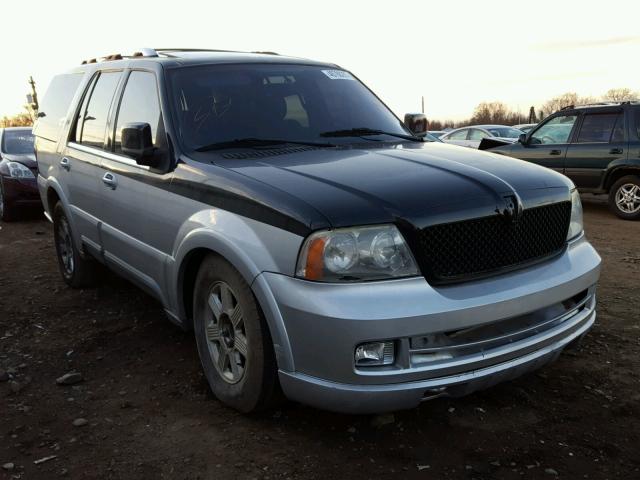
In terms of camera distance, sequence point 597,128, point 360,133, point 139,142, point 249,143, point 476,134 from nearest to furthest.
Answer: point 139,142 < point 249,143 < point 360,133 < point 597,128 < point 476,134

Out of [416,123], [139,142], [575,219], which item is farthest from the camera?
[416,123]

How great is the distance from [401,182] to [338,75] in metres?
1.93

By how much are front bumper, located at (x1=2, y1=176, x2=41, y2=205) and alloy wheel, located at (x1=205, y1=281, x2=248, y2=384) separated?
7.57 m

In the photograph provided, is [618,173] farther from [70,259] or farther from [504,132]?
[70,259]

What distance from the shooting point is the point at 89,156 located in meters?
4.56

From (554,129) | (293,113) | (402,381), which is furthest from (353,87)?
(554,129)

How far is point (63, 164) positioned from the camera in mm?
5109

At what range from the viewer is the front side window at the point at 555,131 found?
9992 millimetres

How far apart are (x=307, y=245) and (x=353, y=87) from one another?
88.0 inches

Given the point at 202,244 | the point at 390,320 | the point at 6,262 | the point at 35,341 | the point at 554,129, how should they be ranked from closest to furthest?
the point at 390,320 → the point at 202,244 → the point at 35,341 → the point at 6,262 → the point at 554,129

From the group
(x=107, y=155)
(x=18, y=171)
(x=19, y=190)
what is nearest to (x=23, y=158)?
(x=18, y=171)

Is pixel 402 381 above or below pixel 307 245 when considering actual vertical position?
below

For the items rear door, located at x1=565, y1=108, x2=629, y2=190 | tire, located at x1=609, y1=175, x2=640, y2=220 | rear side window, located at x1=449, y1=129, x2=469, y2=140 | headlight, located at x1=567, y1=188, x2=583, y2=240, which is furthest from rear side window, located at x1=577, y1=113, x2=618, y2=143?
rear side window, located at x1=449, y1=129, x2=469, y2=140

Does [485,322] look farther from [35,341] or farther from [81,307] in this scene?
[81,307]
